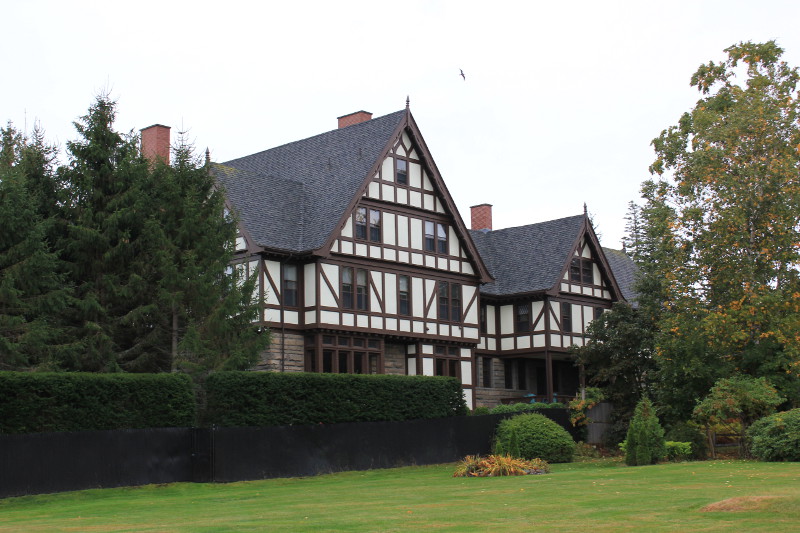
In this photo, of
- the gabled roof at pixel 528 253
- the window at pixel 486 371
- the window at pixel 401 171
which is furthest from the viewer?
the window at pixel 486 371

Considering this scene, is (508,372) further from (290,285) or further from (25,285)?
(25,285)

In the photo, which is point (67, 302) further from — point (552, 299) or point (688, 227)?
point (552, 299)

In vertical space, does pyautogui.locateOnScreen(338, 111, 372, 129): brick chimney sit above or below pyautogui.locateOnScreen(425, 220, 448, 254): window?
above

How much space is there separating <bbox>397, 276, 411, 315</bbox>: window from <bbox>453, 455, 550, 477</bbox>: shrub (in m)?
14.1

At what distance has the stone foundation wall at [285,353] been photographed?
1543 inches

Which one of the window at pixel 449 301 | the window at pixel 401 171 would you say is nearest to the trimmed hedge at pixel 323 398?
the window at pixel 449 301

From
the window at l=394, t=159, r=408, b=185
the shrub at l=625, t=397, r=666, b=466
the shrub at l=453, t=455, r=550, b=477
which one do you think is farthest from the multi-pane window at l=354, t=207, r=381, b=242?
the shrub at l=625, t=397, r=666, b=466

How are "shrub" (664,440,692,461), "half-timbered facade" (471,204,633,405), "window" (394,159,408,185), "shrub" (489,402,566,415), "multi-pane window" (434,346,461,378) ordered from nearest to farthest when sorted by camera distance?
"shrub" (664,440,692,461) < "shrub" (489,402,566,415) < "window" (394,159,408,185) < "multi-pane window" (434,346,461,378) < "half-timbered facade" (471,204,633,405)

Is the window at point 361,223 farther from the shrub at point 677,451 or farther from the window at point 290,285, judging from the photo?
the shrub at point 677,451

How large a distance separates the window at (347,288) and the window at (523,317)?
12.2 m

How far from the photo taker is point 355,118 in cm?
4953

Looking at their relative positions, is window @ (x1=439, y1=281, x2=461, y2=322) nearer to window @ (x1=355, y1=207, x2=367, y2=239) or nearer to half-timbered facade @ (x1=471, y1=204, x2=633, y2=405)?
half-timbered facade @ (x1=471, y1=204, x2=633, y2=405)

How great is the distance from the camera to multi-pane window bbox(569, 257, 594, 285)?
52188 millimetres

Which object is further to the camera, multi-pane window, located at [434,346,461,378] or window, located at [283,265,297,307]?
multi-pane window, located at [434,346,461,378]
